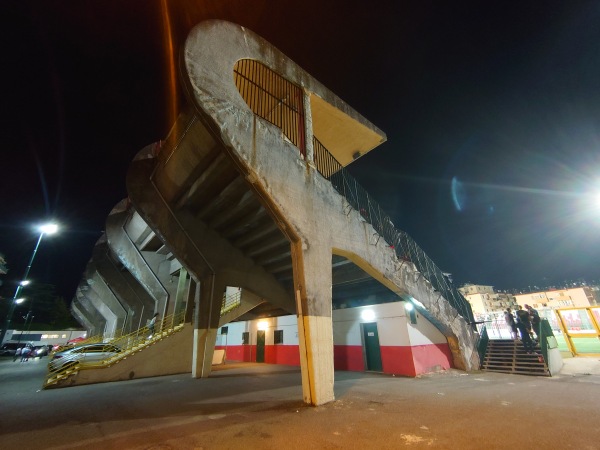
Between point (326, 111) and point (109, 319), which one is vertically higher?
point (326, 111)

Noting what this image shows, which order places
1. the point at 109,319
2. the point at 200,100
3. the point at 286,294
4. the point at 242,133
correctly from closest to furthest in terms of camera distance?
the point at 200,100 → the point at 242,133 → the point at 286,294 → the point at 109,319

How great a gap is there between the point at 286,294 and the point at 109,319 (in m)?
32.0

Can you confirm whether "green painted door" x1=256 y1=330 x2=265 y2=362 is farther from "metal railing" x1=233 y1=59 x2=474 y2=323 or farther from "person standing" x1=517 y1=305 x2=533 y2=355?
"person standing" x1=517 y1=305 x2=533 y2=355

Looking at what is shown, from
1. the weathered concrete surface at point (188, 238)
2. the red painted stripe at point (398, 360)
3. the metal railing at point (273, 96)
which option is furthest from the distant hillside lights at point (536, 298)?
the metal railing at point (273, 96)

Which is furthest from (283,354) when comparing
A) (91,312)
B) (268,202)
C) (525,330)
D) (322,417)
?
(91,312)

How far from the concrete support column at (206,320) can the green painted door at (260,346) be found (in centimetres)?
685

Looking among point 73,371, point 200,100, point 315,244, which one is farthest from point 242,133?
point 73,371

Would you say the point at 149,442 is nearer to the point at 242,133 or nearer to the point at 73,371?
the point at 242,133

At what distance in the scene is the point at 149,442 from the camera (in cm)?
440

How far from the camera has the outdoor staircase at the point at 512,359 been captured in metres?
10.2

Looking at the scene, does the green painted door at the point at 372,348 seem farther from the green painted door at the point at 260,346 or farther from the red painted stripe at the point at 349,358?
the green painted door at the point at 260,346

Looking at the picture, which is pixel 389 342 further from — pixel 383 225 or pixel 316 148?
pixel 316 148

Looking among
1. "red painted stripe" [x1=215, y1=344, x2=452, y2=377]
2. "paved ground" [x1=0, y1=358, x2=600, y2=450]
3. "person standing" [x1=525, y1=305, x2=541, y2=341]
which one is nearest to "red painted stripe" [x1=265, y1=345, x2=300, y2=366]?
"red painted stripe" [x1=215, y1=344, x2=452, y2=377]

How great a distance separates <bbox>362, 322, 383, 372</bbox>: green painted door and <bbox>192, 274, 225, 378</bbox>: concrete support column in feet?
24.1
